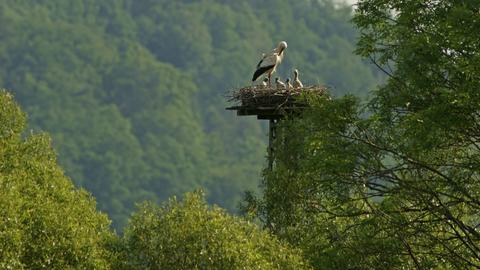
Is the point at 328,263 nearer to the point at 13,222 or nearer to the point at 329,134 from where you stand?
the point at 329,134

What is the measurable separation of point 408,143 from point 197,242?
726cm

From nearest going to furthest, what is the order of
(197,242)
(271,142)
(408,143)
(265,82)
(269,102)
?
1. (408,143)
2. (197,242)
3. (271,142)
4. (269,102)
5. (265,82)

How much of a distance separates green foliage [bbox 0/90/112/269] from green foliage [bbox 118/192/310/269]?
3.89ft

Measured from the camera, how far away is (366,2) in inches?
1019

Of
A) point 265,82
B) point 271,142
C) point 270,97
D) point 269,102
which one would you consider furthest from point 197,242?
point 265,82

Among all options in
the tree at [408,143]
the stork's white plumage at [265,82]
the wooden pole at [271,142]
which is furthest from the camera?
the stork's white plumage at [265,82]

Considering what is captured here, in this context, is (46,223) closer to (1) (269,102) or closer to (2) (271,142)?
(2) (271,142)

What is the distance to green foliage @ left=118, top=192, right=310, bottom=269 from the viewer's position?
28797 millimetres

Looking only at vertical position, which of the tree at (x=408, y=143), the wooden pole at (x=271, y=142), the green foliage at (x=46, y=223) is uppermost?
the wooden pole at (x=271, y=142)

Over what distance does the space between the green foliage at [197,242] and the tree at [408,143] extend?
1.79 m

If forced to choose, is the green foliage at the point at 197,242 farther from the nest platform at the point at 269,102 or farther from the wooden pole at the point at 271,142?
the nest platform at the point at 269,102

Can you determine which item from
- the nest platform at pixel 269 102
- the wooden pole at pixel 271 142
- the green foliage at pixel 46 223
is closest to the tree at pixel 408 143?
the green foliage at pixel 46 223

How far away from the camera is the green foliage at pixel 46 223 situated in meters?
29.6

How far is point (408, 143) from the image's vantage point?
78.1 feet
